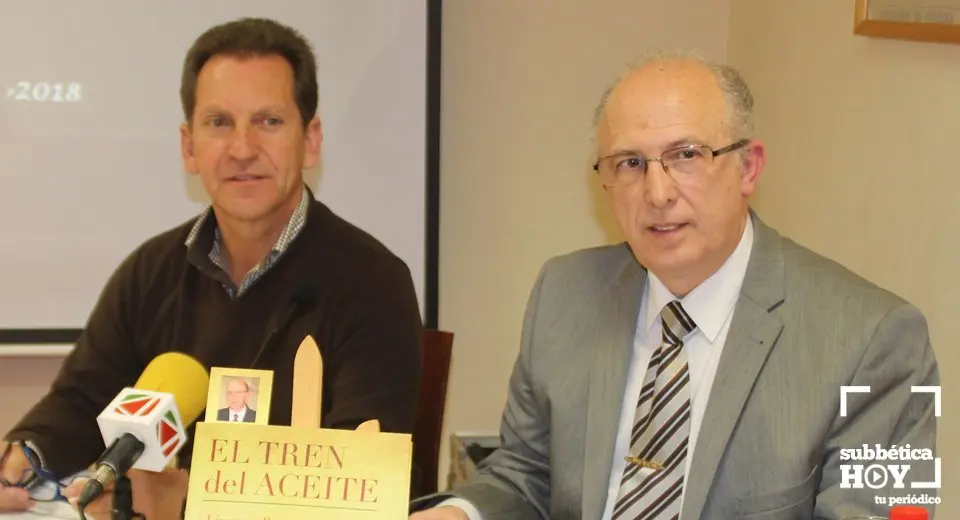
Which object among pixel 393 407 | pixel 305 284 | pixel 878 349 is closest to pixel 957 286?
pixel 878 349

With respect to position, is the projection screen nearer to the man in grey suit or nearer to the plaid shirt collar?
the plaid shirt collar

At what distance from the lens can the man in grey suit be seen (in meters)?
1.51

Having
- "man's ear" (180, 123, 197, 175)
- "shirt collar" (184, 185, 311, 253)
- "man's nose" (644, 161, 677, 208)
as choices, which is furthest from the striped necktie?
"man's ear" (180, 123, 197, 175)

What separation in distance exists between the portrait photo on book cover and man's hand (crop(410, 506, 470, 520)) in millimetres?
424

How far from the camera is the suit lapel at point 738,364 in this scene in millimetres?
1537

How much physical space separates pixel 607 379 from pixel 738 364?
0.23 meters

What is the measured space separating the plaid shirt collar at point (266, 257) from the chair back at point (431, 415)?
0.42 meters

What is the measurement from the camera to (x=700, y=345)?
5.51 ft

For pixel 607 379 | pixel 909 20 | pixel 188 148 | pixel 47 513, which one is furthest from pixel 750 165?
pixel 47 513

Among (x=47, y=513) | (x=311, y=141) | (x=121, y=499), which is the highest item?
(x=311, y=141)

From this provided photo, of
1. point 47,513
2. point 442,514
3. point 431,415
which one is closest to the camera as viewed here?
point 442,514

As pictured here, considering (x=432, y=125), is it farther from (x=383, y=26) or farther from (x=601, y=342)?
(x=601, y=342)

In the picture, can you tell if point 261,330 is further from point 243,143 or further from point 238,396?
point 238,396

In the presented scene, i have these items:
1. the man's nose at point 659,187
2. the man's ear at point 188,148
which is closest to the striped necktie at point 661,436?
the man's nose at point 659,187
